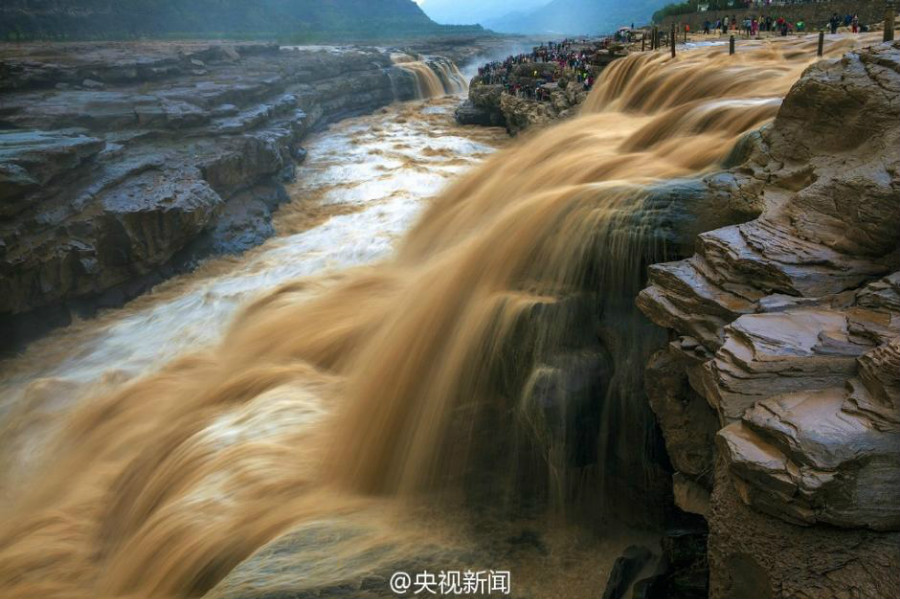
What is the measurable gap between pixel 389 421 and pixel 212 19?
1943 inches

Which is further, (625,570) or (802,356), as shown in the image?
(625,570)

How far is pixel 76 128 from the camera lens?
39.0 ft

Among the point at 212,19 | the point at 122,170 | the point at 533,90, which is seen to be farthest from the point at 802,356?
the point at 212,19

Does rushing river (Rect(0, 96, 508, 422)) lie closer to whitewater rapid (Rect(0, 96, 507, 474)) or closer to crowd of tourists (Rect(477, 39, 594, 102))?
whitewater rapid (Rect(0, 96, 507, 474))

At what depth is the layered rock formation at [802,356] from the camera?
2557 millimetres

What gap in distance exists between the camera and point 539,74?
21516mm

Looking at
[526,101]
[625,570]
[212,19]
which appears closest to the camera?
[625,570]

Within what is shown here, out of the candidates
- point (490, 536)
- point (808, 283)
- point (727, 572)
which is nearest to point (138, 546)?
→ point (490, 536)

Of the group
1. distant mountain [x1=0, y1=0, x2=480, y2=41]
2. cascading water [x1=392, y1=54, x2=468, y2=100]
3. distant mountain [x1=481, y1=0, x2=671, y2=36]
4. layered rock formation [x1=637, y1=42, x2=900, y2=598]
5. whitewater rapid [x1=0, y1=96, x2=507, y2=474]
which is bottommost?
whitewater rapid [x1=0, y1=96, x2=507, y2=474]

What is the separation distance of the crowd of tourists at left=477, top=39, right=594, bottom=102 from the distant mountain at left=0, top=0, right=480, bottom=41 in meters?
18.9

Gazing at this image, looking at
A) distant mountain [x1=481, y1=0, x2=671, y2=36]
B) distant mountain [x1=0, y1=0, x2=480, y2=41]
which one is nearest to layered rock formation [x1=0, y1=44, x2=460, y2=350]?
distant mountain [x1=0, y1=0, x2=480, y2=41]

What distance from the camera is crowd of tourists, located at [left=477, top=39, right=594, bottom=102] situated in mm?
18656

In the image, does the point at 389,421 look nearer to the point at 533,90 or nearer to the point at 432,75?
the point at 533,90

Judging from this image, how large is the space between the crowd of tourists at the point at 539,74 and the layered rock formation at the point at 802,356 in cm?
1284
